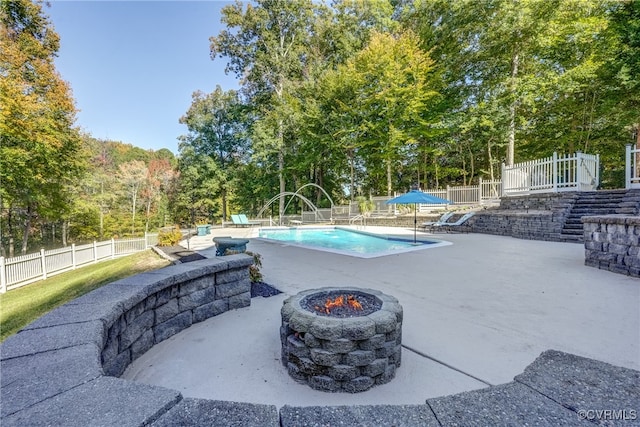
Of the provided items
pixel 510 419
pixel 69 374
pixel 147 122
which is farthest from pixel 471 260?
pixel 147 122

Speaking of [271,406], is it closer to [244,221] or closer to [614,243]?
[614,243]

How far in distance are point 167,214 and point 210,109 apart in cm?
1036

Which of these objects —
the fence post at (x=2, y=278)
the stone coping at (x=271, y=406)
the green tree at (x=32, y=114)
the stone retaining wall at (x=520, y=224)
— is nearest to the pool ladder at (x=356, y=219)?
the stone retaining wall at (x=520, y=224)

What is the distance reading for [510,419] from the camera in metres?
1.06

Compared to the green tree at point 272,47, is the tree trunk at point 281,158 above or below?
below

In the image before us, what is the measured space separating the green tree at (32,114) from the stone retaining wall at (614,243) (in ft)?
57.1

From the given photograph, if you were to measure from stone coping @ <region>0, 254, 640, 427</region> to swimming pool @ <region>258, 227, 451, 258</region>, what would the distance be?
495 cm

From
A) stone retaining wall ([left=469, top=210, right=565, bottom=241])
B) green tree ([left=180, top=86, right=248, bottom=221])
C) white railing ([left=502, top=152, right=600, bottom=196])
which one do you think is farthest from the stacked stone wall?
green tree ([left=180, top=86, right=248, bottom=221])

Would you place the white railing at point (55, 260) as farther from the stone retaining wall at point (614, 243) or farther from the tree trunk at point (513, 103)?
the tree trunk at point (513, 103)

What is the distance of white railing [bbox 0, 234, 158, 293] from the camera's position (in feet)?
28.3

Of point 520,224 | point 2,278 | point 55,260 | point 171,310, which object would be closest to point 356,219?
point 520,224

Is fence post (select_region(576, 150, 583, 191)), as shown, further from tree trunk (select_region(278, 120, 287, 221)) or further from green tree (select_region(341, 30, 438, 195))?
tree trunk (select_region(278, 120, 287, 221))

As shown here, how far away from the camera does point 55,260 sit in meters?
10.2

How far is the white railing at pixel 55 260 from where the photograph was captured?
8625mm
